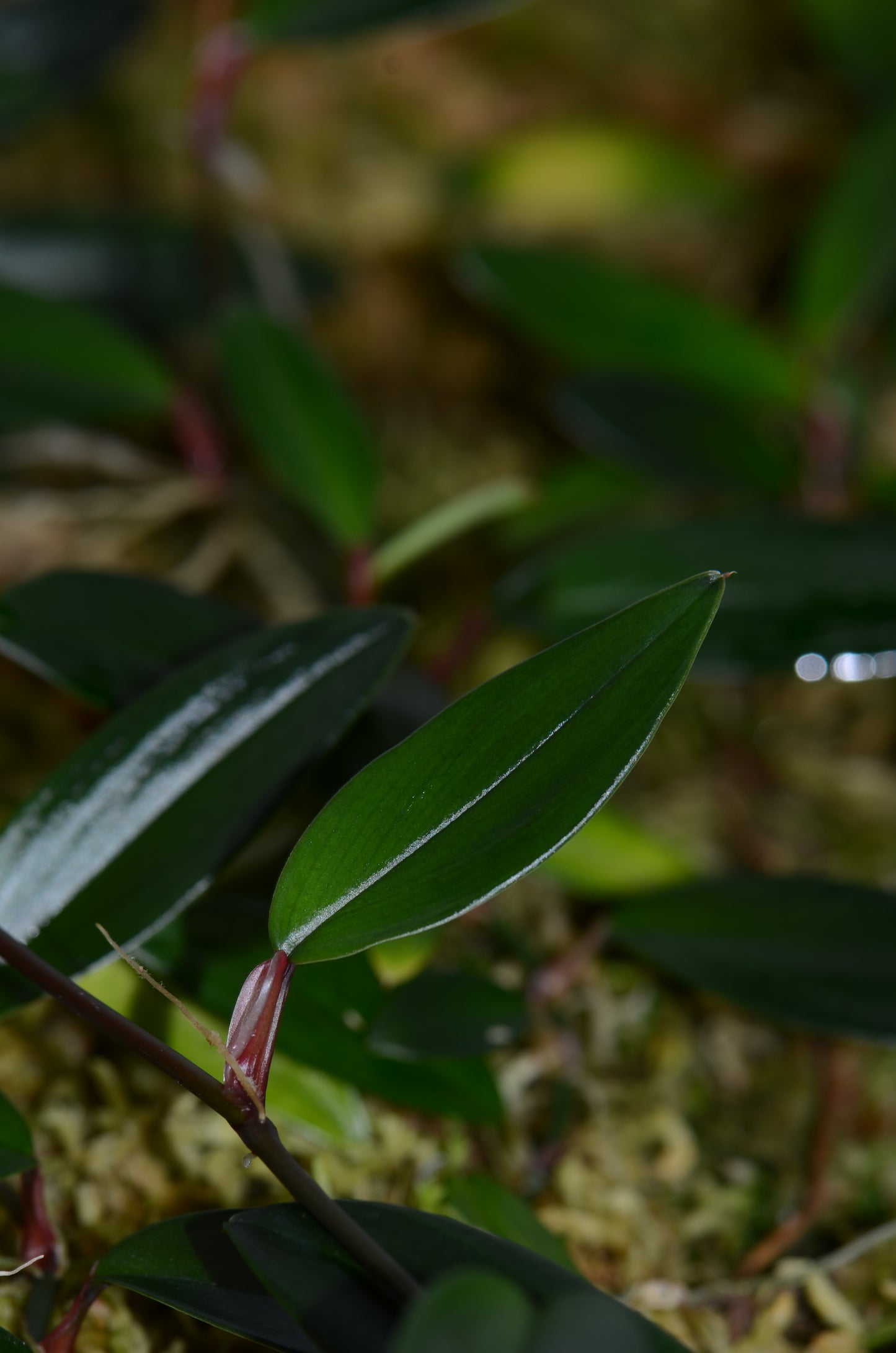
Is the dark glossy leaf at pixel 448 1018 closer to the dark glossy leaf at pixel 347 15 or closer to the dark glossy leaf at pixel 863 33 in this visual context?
the dark glossy leaf at pixel 347 15

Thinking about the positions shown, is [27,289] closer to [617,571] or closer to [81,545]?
[81,545]

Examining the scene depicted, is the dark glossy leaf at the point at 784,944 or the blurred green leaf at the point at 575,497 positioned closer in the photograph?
the dark glossy leaf at the point at 784,944

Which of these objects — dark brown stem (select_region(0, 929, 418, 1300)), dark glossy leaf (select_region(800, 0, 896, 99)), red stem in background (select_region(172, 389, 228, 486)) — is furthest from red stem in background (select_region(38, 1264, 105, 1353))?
dark glossy leaf (select_region(800, 0, 896, 99))

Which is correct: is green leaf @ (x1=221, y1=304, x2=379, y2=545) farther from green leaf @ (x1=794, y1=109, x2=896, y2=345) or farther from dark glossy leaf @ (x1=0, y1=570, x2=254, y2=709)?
green leaf @ (x1=794, y1=109, x2=896, y2=345)

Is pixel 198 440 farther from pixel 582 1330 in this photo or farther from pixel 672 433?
pixel 582 1330

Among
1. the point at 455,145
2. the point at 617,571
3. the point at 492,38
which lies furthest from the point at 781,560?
the point at 492,38

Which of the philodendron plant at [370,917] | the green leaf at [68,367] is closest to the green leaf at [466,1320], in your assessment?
the philodendron plant at [370,917]
